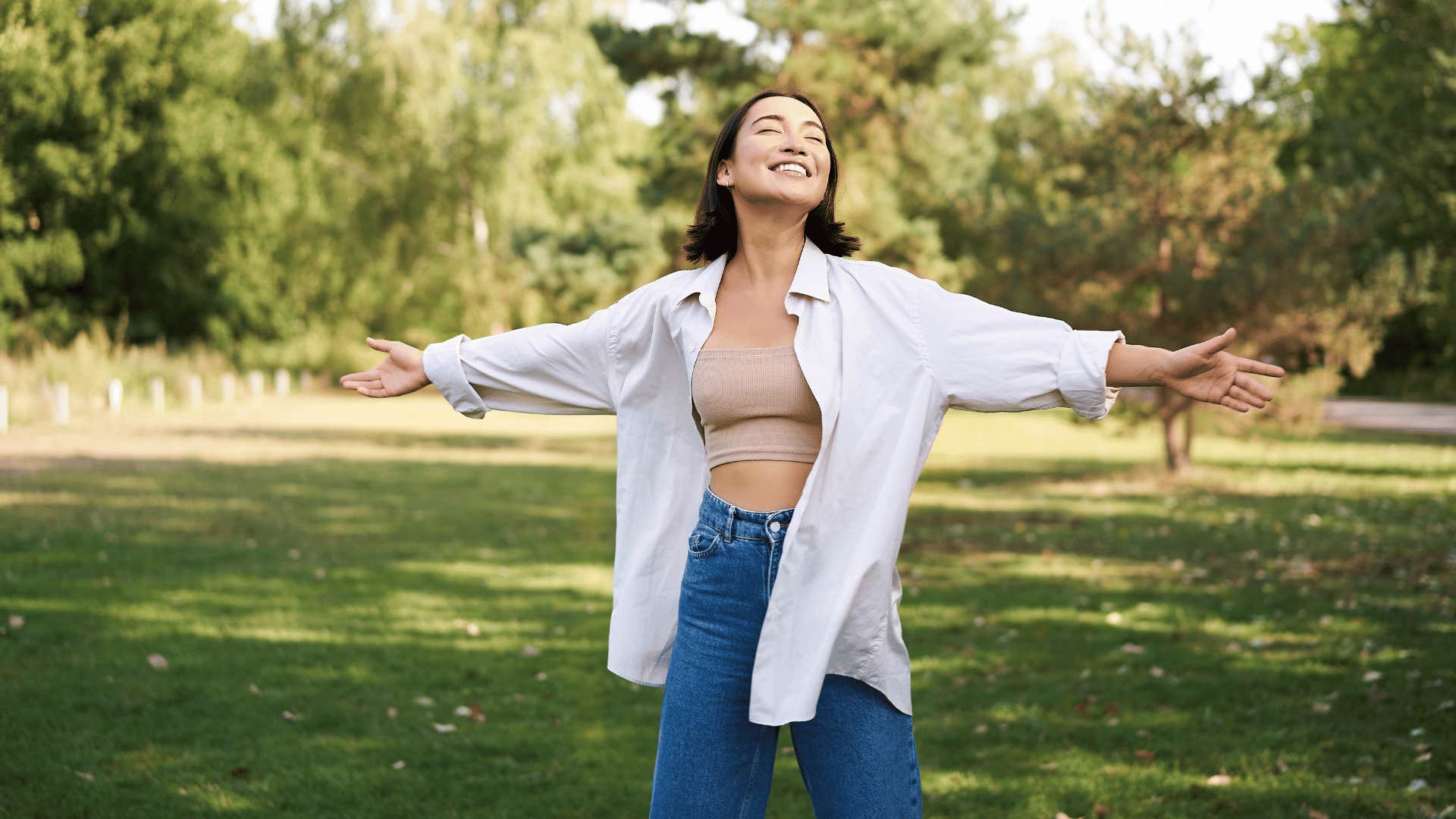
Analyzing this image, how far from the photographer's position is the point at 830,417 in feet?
9.27

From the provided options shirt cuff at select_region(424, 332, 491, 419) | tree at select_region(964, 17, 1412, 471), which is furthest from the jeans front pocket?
tree at select_region(964, 17, 1412, 471)

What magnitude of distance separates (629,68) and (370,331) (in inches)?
1032

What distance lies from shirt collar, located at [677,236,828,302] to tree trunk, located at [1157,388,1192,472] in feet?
46.8

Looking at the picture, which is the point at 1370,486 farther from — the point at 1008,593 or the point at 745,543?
the point at 745,543

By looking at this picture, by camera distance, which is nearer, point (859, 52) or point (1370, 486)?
point (1370, 486)

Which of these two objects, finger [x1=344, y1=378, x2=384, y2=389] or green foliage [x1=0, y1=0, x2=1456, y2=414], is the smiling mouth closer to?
finger [x1=344, y1=378, x2=384, y2=389]

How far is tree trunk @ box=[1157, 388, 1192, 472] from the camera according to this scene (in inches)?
648

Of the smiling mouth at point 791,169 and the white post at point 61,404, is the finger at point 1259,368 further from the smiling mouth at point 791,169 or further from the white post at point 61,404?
the white post at point 61,404

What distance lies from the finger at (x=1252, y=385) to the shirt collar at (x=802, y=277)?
0.95 metres

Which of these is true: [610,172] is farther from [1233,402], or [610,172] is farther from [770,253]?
[1233,402]

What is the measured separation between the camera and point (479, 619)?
8602 millimetres

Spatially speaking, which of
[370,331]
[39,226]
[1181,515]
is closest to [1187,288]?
[1181,515]

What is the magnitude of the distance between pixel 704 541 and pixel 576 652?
5.03 m

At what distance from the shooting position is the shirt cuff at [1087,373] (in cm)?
285
